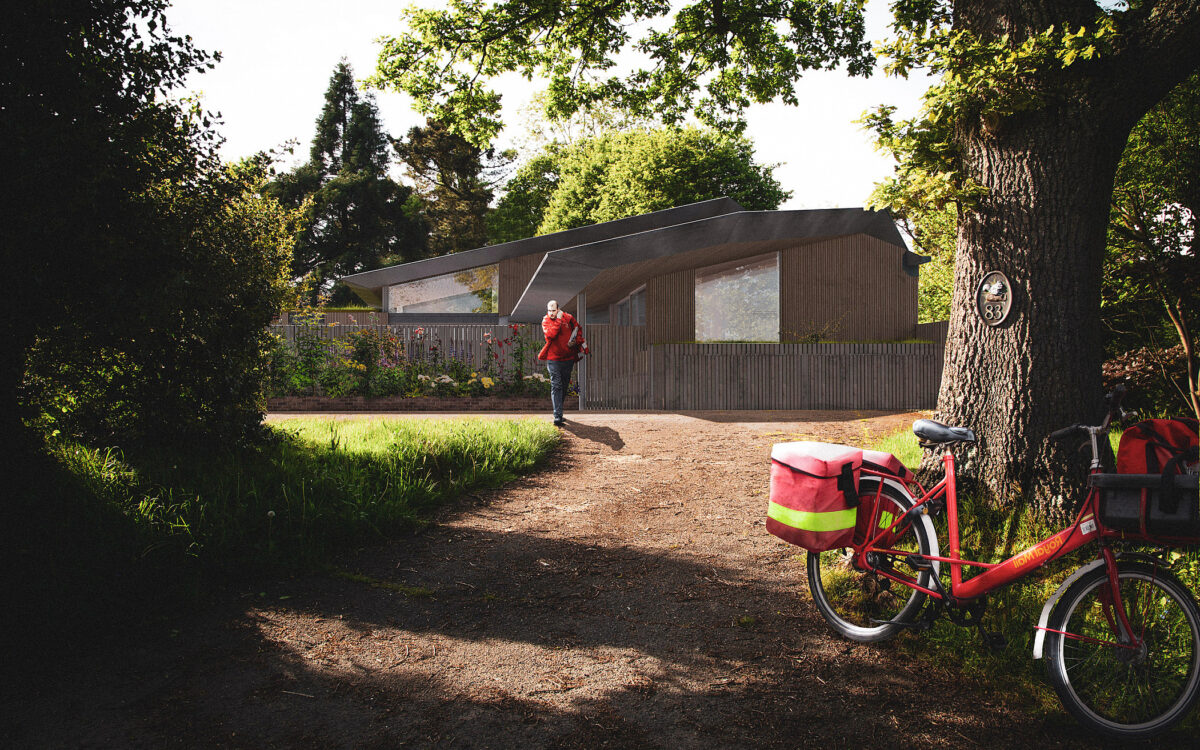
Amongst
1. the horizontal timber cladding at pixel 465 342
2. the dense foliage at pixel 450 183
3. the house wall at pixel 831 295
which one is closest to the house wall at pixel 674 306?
the house wall at pixel 831 295

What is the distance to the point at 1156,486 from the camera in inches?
99.9

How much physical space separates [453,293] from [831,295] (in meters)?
11.2

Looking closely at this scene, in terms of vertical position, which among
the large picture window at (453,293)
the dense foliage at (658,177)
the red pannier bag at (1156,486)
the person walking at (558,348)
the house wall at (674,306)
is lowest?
the red pannier bag at (1156,486)

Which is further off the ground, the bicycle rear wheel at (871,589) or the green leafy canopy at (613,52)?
Result: the green leafy canopy at (613,52)

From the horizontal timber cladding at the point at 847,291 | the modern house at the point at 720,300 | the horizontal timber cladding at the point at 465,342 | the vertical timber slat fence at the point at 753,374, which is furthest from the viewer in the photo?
the horizontal timber cladding at the point at 847,291

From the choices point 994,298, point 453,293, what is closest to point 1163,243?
point 994,298

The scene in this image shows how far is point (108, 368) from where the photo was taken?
230 inches

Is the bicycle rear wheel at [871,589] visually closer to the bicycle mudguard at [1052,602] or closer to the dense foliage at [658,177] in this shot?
the bicycle mudguard at [1052,602]

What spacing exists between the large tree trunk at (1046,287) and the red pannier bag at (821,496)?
1791 millimetres

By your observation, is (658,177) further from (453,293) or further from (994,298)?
(994,298)

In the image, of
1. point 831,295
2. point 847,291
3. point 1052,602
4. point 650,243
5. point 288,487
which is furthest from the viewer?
point 847,291

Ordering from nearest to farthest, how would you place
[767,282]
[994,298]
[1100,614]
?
[1100,614] < [994,298] < [767,282]

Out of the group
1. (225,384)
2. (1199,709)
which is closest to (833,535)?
(1199,709)

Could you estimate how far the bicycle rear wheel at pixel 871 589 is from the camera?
10.9 ft
